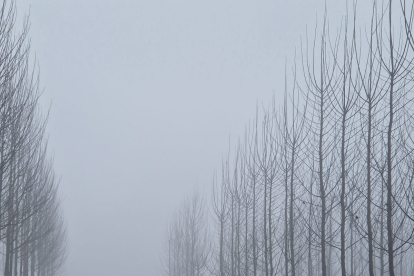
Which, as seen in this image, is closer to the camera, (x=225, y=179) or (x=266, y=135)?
(x=266, y=135)

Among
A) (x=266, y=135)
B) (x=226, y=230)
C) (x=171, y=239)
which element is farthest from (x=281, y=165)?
(x=171, y=239)

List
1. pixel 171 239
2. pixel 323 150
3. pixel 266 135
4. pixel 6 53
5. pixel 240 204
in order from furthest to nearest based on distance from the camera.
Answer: pixel 171 239, pixel 240 204, pixel 266 135, pixel 323 150, pixel 6 53

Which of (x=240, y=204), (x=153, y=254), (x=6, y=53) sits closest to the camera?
(x=6, y=53)

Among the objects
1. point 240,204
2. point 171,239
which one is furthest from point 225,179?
point 171,239

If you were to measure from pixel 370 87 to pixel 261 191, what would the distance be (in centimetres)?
671

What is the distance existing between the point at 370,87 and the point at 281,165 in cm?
419

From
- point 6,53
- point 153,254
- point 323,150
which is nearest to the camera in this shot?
point 6,53

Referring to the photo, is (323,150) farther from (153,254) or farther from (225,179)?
(153,254)

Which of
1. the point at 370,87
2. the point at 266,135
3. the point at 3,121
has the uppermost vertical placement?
the point at 266,135

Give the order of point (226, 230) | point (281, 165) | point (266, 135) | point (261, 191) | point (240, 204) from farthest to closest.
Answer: point (226, 230), point (240, 204), point (261, 191), point (266, 135), point (281, 165)

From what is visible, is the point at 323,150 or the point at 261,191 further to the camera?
the point at 261,191

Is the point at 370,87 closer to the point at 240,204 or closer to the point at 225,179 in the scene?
the point at 240,204

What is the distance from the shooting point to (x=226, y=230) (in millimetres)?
18953

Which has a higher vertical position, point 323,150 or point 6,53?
point 6,53
